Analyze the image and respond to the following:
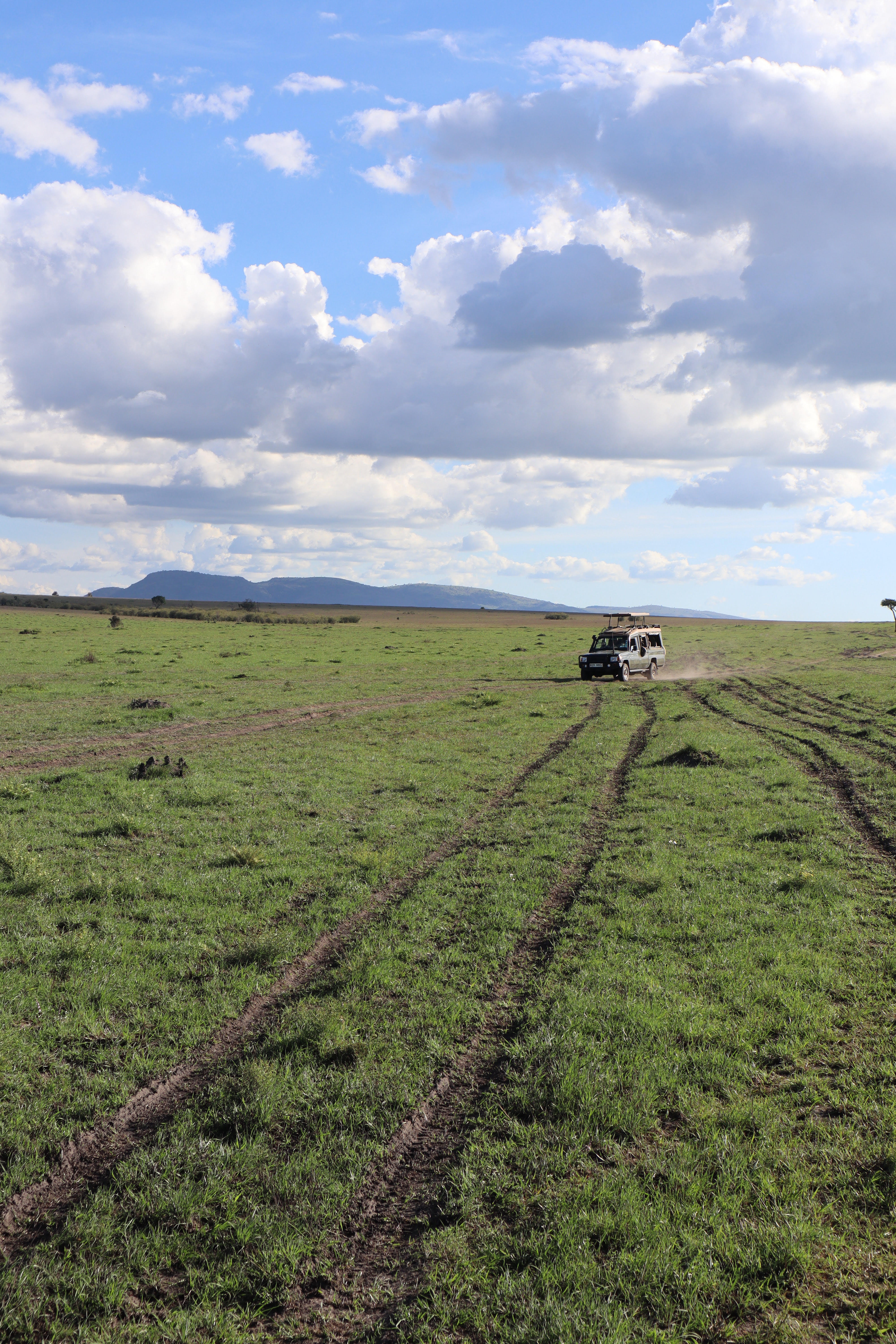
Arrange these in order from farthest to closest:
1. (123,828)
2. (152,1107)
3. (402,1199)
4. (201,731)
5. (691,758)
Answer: (201,731) → (691,758) → (123,828) → (152,1107) → (402,1199)

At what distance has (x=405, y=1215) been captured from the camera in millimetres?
5051

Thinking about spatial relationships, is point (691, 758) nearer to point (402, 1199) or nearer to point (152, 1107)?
point (402, 1199)

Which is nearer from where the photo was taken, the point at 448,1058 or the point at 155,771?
the point at 448,1058

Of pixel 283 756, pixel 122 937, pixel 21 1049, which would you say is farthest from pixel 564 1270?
pixel 283 756

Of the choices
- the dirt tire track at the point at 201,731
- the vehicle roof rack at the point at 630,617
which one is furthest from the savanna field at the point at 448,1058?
the vehicle roof rack at the point at 630,617

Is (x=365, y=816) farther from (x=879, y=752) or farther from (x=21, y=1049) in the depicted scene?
(x=879, y=752)

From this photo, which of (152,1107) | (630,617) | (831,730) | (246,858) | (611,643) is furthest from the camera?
(630,617)

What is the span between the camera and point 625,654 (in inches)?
1578

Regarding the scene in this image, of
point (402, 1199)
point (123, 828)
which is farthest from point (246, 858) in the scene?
point (402, 1199)

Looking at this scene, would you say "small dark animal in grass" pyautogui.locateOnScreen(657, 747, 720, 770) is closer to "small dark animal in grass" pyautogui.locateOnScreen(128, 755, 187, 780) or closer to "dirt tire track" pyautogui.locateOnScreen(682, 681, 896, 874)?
"dirt tire track" pyautogui.locateOnScreen(682, 681, 896, 874)

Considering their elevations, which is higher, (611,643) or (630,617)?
(630,617)

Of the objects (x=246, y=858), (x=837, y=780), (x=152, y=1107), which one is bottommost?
(x=152, y=1107)

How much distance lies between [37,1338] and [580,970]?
5.60 meters

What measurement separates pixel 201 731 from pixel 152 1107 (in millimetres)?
18901
